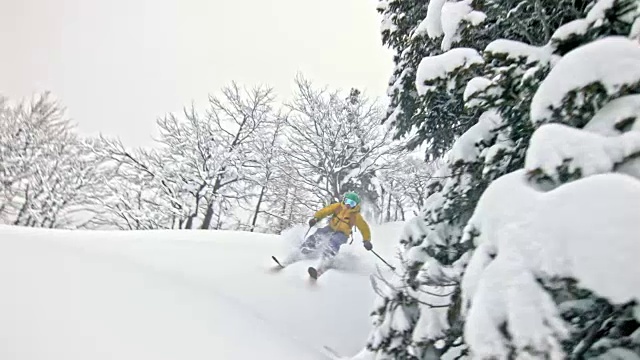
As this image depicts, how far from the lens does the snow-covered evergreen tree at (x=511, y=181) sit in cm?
160

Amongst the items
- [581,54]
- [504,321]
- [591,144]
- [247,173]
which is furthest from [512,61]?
[247,173]

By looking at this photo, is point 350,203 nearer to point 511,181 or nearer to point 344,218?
point 344,218

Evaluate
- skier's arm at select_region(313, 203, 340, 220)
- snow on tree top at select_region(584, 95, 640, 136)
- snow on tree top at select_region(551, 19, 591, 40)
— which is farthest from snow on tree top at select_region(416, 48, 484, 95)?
skier's arm at select_region(313, 203, 340, 220)

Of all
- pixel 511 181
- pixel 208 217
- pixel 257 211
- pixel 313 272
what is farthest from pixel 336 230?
pixel 257 211

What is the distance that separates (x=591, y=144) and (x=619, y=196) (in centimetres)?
35

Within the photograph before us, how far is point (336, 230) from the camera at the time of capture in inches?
245

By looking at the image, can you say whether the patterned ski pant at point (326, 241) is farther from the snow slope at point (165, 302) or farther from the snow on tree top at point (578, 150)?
the snow on tree top at point (578, 150)

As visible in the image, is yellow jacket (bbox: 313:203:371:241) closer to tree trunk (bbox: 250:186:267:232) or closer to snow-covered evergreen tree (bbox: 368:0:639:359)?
snow-covered evergreen tree (bbox: 368:0:639:359)

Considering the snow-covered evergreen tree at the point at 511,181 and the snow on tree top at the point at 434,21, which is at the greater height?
the snow on tree top at the point at 434,21

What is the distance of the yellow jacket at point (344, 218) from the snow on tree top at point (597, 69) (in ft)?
14.4

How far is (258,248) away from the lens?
6.00m

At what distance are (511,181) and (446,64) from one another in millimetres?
1344

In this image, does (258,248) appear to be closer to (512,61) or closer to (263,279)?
(263,279)

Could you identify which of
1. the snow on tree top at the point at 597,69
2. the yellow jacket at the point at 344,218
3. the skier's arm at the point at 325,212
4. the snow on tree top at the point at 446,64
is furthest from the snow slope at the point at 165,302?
the snow on tree top at the point at 597,69
